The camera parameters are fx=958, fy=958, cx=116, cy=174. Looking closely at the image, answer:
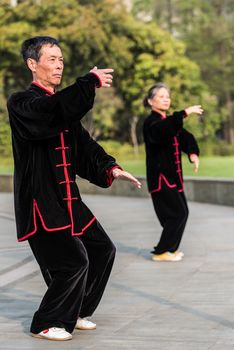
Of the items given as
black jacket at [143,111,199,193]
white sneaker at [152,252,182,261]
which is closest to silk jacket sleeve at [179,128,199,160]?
black jacket at [143,111,199,193]

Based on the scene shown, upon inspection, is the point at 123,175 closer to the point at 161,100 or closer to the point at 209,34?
the point at 161,100

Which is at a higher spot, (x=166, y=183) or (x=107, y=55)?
(x=166, y=183)

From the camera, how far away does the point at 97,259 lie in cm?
602

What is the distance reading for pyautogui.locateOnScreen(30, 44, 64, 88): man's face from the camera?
228 inches

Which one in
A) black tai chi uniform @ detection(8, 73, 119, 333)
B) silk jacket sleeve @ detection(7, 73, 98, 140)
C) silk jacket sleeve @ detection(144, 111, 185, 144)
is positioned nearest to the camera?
silk jacket sleeve @ detection(7, 73, 98, 140)

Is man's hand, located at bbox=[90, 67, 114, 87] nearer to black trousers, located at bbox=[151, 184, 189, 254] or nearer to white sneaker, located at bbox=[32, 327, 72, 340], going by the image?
white sneaker, located at bbox=[32, 327, 72, 340]

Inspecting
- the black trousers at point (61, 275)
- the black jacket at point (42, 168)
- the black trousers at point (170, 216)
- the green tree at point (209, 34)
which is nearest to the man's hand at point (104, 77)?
the black jacket at point (42, 168)

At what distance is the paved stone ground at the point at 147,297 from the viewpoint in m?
5.79

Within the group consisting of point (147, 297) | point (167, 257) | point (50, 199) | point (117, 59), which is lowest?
point (117, 59)

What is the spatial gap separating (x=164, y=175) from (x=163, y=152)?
24cm

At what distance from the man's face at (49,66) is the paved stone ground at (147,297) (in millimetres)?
1596

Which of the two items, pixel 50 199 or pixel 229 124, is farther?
pixel 229 124

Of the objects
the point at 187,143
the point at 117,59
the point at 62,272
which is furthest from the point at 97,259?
the point at 117,59

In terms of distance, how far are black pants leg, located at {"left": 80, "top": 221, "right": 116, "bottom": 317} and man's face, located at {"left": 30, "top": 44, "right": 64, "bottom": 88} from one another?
0.94 m
